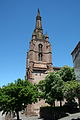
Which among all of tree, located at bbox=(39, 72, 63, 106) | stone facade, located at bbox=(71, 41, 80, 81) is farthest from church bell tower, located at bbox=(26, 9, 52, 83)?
stone facade, located at bbox=(71, 41, 80, 81)

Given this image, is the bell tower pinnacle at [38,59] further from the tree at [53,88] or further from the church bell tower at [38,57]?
the tree at [53,88]

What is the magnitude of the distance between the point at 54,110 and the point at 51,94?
3.03m

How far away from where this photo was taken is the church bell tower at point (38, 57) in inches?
1935

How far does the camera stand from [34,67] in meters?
50.3

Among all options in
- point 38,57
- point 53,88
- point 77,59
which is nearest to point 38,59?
point 38,57

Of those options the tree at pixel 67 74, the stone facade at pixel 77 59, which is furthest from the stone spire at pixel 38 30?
the stone facade at pixel 77 59

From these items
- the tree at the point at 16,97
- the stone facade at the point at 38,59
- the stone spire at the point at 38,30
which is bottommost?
the tree at the point at 16,97

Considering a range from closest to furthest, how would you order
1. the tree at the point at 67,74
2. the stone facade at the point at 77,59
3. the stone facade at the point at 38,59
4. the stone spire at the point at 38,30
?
1. the stone facade at the point at 77,59
2. the tree at the point at 67,74
3. the stone facade at the point at 38,59
4. the stone spire at the point at 38,30

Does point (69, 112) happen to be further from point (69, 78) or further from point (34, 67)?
point (34, 67)

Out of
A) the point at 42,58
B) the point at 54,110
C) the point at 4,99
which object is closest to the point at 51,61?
the point at 42,58

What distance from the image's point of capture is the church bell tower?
49156 mm

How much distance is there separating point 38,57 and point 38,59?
72cm

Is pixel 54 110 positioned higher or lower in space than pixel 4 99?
lower

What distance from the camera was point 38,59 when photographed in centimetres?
5309
